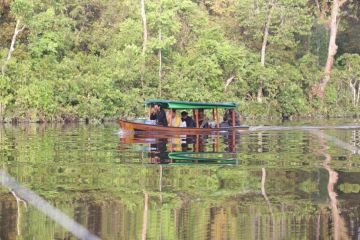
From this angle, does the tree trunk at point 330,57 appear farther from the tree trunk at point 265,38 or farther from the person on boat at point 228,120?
the person on boat at point 228,120

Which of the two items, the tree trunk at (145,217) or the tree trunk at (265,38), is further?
the tree trunk at (265,38)

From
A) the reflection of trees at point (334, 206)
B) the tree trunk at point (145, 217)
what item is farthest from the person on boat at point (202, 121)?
the tree trunk at point (145, 217)

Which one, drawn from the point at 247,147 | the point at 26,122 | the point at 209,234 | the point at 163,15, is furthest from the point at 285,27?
the point at 209,234

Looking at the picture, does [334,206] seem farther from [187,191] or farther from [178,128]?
[178,128]

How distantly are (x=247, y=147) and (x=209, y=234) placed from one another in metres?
13.7

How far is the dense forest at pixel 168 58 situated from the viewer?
4434 cm

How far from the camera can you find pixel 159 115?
30.5 metres

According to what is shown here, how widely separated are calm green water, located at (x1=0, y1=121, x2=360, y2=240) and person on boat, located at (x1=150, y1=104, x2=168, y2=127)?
754 cm

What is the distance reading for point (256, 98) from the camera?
5106 centimetres

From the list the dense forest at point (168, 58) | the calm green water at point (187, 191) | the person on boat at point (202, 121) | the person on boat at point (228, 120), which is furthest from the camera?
the dense forest at point (168, 58)

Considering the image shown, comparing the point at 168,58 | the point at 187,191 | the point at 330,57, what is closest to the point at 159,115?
the point at 187,191

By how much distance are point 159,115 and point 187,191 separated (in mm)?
17949

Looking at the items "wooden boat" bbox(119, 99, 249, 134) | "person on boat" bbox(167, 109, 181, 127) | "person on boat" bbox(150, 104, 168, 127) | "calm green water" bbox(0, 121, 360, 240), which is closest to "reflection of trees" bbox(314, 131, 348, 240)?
"calm green water" bbox(0, 121, 360, 240)

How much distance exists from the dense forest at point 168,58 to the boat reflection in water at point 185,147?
16014 millimetres
